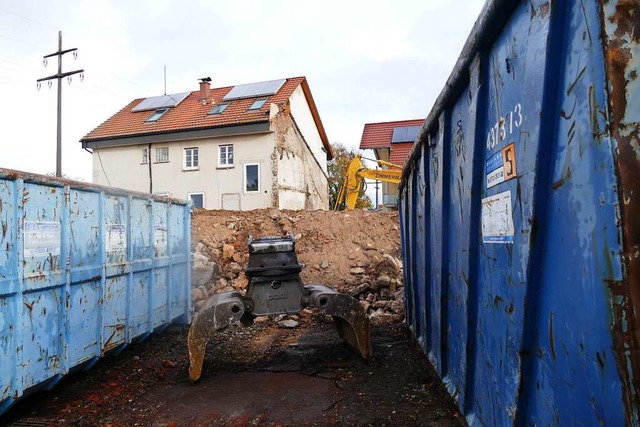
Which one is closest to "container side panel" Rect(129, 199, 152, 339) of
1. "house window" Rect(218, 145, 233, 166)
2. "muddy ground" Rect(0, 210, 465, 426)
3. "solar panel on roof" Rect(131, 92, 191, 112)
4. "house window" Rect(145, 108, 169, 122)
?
"muddy ground" Rect(0, 210, 465, 426)

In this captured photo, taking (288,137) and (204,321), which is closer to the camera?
(204,321)

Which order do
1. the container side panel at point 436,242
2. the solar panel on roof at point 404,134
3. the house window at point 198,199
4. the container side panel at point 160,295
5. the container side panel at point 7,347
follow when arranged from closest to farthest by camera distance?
the container side panel at point 436,242 < the container side panel at point 7,347 < the container side panel at point 160,295 < the house window at point 198,199 < the solar panel on roof at point 404,134

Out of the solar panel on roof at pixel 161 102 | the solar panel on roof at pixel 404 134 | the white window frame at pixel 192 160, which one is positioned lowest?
the white window frame at pixel 192 160

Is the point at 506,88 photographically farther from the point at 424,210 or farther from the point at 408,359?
the point at 408,359

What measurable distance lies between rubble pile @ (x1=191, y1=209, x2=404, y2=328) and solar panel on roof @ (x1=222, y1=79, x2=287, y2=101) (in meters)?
10.7

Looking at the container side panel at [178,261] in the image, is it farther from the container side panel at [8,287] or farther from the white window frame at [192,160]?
the white window frame at [192,160]

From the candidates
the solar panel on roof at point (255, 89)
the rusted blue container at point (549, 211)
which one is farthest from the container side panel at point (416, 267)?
the solar panel on roof at point (255, 89)

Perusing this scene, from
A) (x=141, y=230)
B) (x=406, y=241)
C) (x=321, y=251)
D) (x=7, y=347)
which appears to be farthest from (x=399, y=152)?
(x=7, y=347)

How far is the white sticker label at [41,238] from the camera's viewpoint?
13.4 feet

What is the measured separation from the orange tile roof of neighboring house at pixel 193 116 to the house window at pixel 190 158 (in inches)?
41.8

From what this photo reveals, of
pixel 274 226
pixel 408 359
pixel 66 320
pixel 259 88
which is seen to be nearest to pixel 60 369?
pixel 66 320

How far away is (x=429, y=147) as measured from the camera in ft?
13.1

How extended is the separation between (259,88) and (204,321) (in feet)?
68.9

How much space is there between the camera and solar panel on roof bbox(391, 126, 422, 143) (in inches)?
1063
